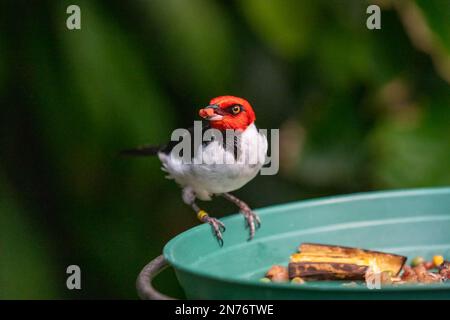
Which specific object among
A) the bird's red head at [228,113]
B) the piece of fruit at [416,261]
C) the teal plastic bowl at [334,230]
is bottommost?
the piece of fruit at [416,261]

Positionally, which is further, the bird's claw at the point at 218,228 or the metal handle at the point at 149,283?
the bird's claw at the point at 218,228

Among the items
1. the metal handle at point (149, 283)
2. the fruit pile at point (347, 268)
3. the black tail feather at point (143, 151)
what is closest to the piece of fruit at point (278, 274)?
the fruit pile at point (347, 268)

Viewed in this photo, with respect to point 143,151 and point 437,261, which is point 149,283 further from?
point 143,151

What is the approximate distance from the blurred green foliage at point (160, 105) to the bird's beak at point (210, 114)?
88 cm

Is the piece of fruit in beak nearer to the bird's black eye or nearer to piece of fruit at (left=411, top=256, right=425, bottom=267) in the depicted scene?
the bird's black eye

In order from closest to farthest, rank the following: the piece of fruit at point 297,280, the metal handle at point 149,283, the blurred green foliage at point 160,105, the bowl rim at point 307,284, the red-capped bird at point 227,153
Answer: the bowl rim at point 307,284 → the metal handle at point 149,283 → the piece of fruit at point 297,280 → the red-capped bird at point 227,153 → the blurred green foliage at point 160,105

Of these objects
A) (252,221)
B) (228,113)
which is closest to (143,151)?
(228,113)

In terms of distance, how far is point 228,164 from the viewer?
3.04 metres

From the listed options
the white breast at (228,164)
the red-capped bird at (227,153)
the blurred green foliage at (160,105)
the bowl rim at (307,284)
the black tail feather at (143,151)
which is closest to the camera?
the bowl rim at (307,284)

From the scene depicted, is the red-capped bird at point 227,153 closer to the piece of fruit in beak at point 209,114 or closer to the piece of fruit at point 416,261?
the piece of fruit in beak at point 209,114

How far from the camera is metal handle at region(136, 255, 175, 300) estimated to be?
7.51ft

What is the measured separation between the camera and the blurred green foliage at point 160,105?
3.82m

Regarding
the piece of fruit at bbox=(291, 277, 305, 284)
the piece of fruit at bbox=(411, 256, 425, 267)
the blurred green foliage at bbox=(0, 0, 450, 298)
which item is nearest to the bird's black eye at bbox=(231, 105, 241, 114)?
the piece of fruit at bbox=(291, 277, 305, 284)

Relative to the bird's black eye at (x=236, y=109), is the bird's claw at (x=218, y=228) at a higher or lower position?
lower
